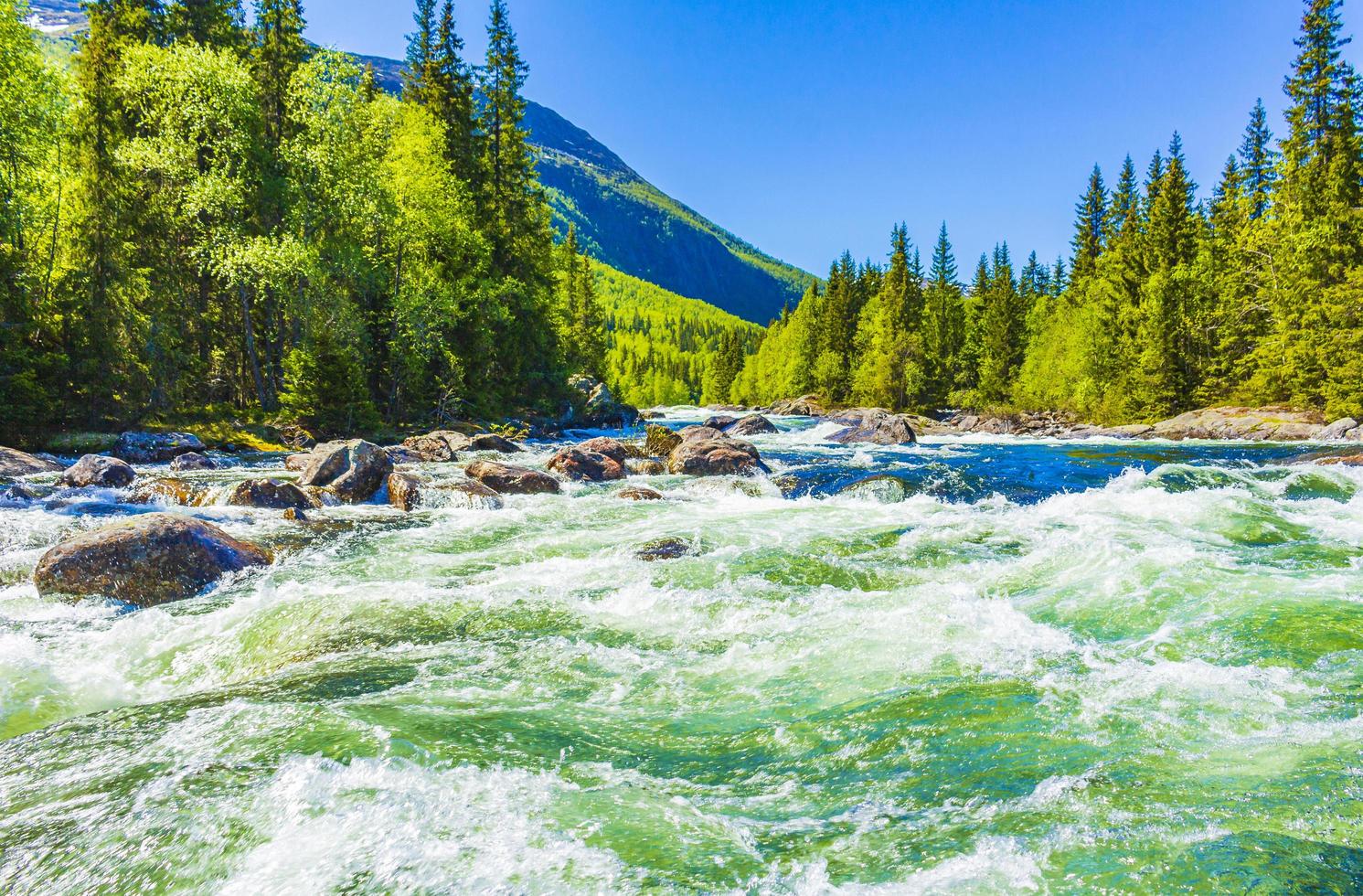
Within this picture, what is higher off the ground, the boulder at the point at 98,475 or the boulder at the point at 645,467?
the boulder at the point at 98,475

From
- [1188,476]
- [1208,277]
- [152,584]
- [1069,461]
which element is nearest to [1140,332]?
[1208,277]

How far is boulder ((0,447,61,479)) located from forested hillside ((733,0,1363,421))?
42.3 meters

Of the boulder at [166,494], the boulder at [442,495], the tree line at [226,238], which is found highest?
the tree line at [226,238]

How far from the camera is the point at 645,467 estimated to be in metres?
19.5

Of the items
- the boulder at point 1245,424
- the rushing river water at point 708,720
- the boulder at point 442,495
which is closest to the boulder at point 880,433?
the boulder at point 1245,424

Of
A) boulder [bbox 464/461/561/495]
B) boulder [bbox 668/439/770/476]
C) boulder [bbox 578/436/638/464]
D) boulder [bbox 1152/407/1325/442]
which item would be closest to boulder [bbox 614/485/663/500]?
boulder [bbox 464/461/561/495]

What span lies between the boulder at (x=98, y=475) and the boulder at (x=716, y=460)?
12803mm

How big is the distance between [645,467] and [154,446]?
14.2m

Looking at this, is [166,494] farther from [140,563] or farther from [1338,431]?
[1338,431]

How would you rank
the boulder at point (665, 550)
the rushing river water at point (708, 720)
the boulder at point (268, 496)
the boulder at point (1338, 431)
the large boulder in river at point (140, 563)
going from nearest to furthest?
the rushing river water at point (708, 720)
the large boulder in river at point (140, 563)
the boulder at point (665, 550)
the boulder at point (268, 496)
the boulder at point (1338, 431)

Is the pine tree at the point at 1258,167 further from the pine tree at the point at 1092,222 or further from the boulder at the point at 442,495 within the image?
the boulder at the point at 442,495

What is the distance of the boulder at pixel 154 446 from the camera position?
18.0 meters

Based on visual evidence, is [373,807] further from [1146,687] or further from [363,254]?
[363,254]

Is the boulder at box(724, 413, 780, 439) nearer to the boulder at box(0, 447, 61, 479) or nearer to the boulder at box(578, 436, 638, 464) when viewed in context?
the boulder at box(578, 436, 638, 464)
